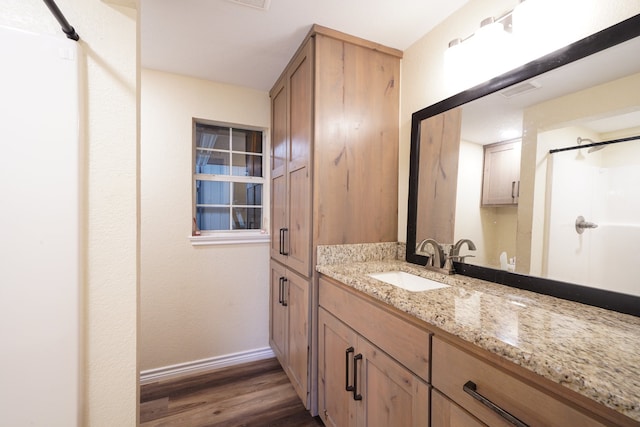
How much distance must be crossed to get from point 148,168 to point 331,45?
5.24ft

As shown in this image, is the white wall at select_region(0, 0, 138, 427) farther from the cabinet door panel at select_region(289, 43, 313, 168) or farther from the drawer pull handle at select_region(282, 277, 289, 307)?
the drawer pull handle at select_region(282, 277, 289, 307)

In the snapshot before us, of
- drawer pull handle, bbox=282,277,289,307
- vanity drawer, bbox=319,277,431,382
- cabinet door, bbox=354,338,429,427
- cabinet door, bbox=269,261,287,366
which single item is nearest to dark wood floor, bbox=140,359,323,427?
cabinet door, bbox=269,261,287,366

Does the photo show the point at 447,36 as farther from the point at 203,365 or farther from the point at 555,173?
the point at 203,365

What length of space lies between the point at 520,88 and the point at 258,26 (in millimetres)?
1395

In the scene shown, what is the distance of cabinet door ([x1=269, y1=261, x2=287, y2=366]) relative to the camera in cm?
196

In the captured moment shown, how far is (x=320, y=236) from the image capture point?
4.94 feet

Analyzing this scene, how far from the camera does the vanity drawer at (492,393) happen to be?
1.68 ft

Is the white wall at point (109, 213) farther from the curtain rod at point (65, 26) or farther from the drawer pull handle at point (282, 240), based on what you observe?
the drawer pull handle at point (282, 240)

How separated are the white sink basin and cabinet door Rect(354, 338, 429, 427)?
1.23ft

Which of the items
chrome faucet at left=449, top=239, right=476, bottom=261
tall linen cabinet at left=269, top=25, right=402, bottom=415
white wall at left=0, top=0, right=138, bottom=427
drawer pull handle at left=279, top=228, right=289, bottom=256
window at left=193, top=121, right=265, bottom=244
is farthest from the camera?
window at left=193, top=121, right=265, bottom=244

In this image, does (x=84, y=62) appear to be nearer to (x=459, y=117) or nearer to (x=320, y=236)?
(x=320, y=236)

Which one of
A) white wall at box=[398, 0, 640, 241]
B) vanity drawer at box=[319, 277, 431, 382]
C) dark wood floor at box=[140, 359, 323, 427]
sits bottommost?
dark wood floor at box=[140, 359, 323, 427]

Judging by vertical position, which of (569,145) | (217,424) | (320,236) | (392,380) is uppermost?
(569,145)

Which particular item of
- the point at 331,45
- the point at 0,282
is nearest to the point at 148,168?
the point at 0,282
